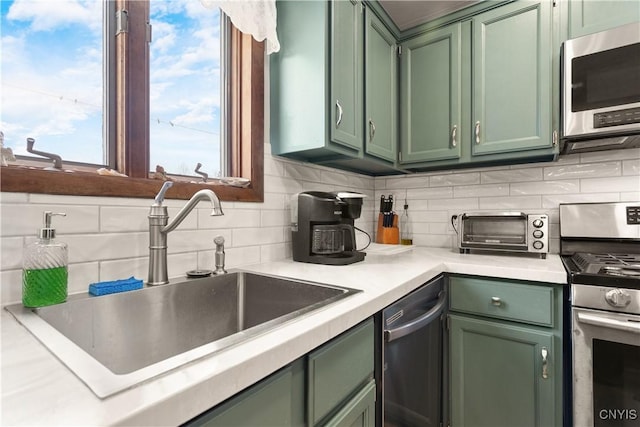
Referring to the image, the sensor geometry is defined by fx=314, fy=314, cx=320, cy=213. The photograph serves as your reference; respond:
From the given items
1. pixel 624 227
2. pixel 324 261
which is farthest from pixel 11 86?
pixel 624 227

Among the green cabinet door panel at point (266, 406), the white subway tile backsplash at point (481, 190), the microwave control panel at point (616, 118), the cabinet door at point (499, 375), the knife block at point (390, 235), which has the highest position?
the microwave control panel at point (616, 118)

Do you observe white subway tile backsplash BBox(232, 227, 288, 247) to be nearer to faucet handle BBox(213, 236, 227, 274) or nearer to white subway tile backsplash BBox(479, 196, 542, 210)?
faucet handle BBox(213, 236, 227, 274)

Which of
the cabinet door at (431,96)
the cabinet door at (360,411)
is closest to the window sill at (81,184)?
the cabinet door at (360,411)

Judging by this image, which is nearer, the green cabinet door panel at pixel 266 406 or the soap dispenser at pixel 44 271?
the green cabinet door panel at pixel 266 406

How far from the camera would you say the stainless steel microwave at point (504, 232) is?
1.58 m

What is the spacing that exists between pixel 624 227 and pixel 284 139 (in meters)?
1.71

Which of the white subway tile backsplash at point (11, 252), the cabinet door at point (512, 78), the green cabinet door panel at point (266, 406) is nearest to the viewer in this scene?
the green cabinet door panel at point (266, 406)

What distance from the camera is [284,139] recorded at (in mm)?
1479

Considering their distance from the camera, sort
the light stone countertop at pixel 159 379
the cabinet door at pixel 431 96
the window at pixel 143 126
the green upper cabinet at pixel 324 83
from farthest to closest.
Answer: the cabinet door at pixel 431 96
the green upper cabinet at pixel 324 83
the window at pixel 143 126
the light stone countertop at pixel 159 379

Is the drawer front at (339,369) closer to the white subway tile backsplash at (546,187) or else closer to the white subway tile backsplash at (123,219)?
the white subway tile backsplash at (123,219)

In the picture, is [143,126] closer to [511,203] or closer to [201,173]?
[201,173]

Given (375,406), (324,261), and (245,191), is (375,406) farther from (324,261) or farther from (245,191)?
(245,191)

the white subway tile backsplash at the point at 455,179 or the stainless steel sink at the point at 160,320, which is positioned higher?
the white subway tile backsplash at the point at 455,179

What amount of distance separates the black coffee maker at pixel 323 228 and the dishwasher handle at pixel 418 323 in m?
0.37
